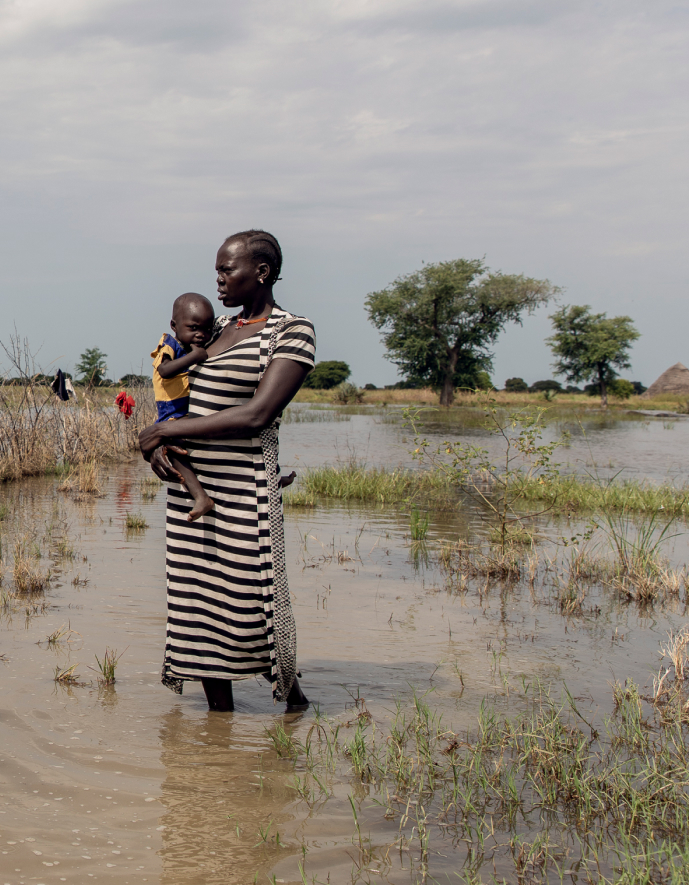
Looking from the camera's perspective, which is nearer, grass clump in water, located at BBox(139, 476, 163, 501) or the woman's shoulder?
the woman's shoulder

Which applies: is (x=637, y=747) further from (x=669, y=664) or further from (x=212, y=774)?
(x=212, y=774)

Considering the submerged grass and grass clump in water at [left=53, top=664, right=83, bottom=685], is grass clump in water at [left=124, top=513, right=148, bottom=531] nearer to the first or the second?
grass clump in water at [left=53, top=664, right=83, bottom=685]

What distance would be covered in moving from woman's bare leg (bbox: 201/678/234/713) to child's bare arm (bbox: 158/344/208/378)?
1.27 meters

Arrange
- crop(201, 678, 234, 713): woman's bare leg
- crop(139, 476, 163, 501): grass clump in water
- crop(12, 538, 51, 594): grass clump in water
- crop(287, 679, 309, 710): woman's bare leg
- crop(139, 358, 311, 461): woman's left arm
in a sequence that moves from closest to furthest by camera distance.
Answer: crop(139, 358, 311, 461): woman's left arm, crop(201, 678, 234, 713): woman's bare leg, crop(287, 679, 309, 710): woman's bare leg, crop(12, 538, 51, 594): grass clump in water, crop(139, 476, 163, 501): grass clump in water

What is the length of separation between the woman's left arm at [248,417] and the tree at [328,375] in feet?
226

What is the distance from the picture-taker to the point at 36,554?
6398 millimetres

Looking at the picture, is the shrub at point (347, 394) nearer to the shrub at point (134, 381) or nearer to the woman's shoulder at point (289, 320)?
the shrub at point (134, 381)

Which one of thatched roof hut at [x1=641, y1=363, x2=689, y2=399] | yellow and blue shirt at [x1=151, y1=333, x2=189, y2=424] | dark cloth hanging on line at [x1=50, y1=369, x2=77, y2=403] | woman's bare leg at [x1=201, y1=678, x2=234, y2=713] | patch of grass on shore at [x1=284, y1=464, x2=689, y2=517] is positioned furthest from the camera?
thatched roof hut at [x1=641, y1=363, x2=689, y2=399]

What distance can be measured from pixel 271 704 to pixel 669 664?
227 centimetres

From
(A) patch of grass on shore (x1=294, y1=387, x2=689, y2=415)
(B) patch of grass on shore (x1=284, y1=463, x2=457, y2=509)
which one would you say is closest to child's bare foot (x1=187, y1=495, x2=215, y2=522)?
(B) patch of grass on shore (x1=284, y1=463, x2=457, y2=509)

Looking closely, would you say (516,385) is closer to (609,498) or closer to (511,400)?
(511,400)

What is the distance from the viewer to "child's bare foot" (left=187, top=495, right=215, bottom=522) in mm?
3066

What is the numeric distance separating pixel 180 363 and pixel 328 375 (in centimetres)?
7251

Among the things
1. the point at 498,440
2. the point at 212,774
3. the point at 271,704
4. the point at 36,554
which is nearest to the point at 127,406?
the point at 36,554
